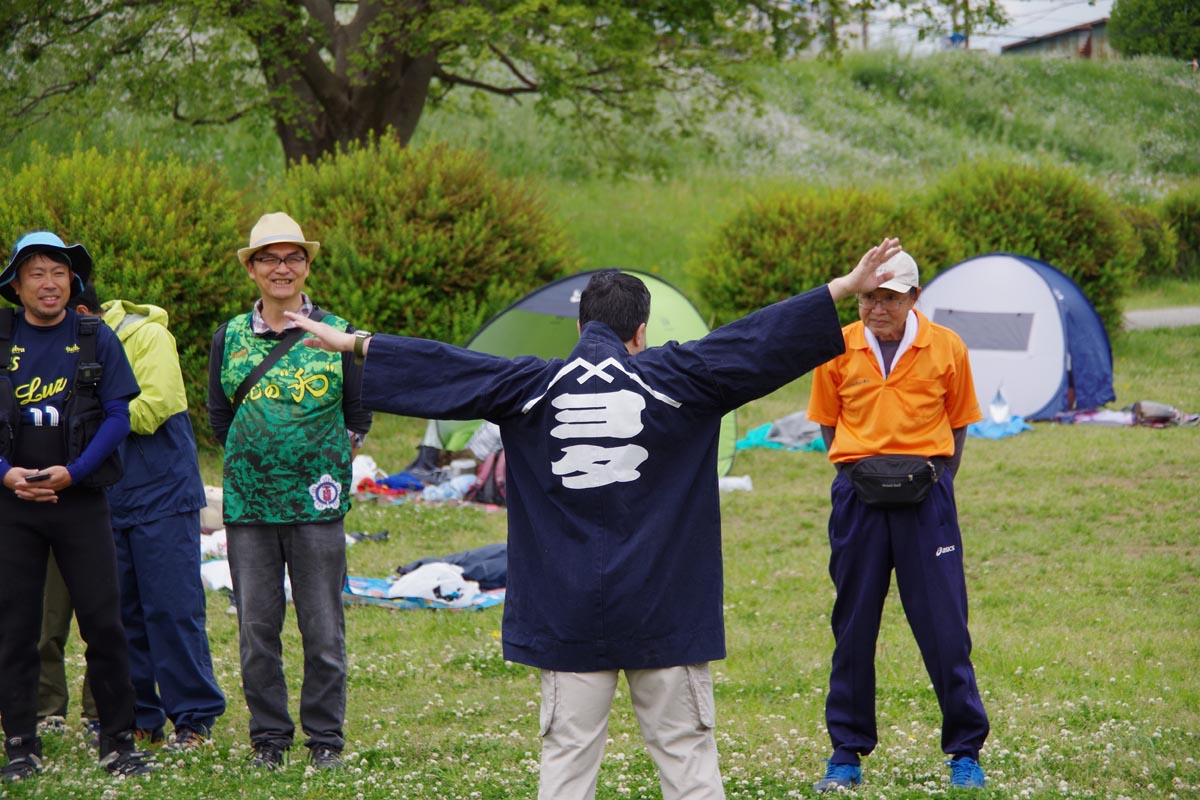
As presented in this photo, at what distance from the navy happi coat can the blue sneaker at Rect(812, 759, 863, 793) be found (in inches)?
53.6

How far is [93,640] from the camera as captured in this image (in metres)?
4.46

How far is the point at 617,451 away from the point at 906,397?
1.57m

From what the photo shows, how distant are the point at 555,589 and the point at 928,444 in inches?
Result: 66.2

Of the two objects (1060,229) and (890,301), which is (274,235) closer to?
(890,301)

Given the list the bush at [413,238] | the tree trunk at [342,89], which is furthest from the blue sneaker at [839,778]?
the tree trunk at [342,89]

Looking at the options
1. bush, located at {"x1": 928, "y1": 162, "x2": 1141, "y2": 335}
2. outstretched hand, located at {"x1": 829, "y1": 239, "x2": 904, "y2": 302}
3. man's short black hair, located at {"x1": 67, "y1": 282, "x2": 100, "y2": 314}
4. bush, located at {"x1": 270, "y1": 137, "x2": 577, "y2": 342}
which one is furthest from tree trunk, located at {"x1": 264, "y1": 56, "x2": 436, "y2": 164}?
outstretched hand, located at {"x1": 829, "y1": 239, "x2": 904, "y2": 302}

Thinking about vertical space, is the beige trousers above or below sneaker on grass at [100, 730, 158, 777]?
above

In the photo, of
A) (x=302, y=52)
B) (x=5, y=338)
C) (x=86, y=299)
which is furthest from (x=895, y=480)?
(x=302, y=52)

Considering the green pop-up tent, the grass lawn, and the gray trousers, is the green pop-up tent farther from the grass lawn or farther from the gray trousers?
the gray trousers

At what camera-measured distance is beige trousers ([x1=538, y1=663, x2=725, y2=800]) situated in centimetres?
319

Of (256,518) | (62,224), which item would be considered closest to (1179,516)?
(256,518)

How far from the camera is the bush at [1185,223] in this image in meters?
14.4

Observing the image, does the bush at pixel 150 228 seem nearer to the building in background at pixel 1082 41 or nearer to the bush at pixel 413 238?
the bush at pixel 413 238

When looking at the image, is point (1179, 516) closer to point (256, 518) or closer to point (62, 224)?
point (256, 518)
